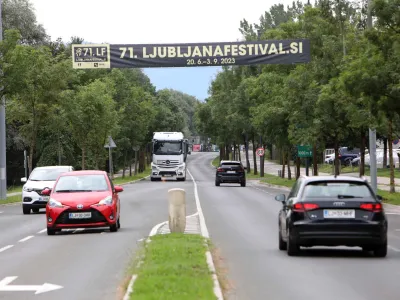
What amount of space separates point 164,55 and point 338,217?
3001 cm

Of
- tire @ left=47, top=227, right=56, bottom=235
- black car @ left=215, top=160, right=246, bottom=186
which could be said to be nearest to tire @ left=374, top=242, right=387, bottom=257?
tire @ left=47, top=227, right=56, bottom=235

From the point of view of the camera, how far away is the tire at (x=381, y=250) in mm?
15786

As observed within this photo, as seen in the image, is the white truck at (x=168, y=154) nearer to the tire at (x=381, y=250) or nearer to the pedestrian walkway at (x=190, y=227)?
the pedestrian walkway at (x=190, y=227)

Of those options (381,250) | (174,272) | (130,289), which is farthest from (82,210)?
(130,289)

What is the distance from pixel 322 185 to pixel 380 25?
15171 mm

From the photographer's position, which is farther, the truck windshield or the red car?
the truck windshield

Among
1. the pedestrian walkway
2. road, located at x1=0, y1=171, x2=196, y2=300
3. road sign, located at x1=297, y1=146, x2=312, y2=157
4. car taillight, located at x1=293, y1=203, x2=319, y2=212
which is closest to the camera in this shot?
road, located at x1=0, y1=171, x2=196, y2=300

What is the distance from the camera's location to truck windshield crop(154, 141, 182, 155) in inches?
2869

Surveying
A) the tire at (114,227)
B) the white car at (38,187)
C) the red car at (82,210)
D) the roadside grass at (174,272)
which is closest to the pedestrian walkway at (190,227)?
the tire at (114,227)

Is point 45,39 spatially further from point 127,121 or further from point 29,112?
point 29,112

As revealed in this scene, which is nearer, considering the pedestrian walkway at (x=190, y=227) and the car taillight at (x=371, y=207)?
the car taillight at (x=371, y=207)

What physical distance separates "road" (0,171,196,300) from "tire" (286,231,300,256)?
2.69 metres

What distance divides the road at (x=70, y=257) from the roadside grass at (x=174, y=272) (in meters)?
0.44

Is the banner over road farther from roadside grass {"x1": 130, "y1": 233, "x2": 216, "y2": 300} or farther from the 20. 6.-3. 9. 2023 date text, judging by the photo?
roadside grass {"x1": 130, "y1": 233, "x2": 216, "y2": 300}
